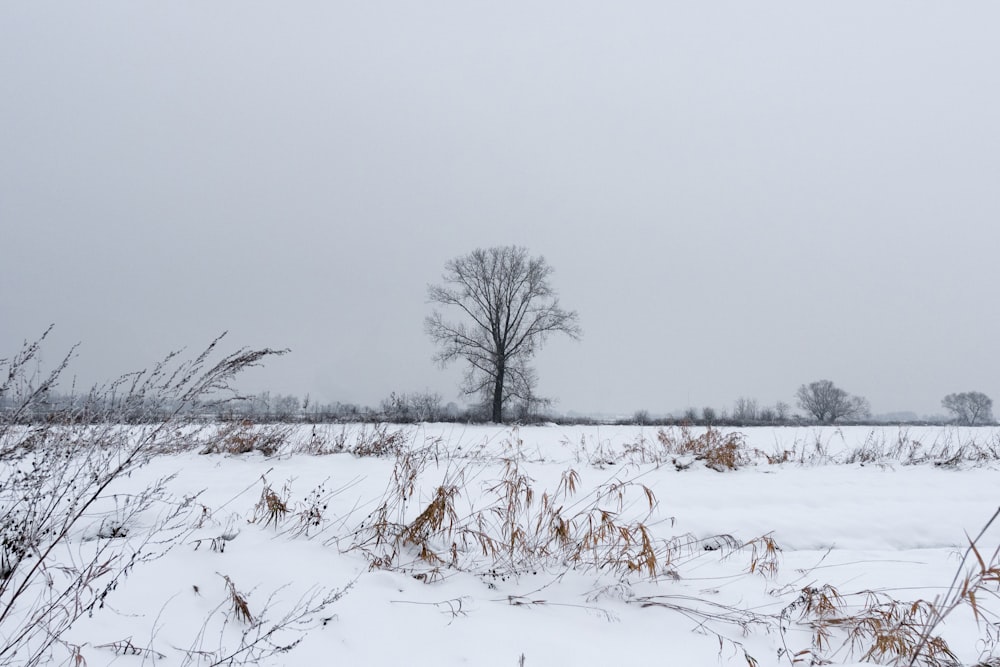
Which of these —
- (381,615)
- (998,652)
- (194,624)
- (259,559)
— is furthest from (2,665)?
(998,652)

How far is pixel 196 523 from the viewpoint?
3.04 m

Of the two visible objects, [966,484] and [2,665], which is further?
[966,484]

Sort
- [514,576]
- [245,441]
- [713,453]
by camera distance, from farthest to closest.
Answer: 1. [713,453]
2. [245,441]
3. [514,576]

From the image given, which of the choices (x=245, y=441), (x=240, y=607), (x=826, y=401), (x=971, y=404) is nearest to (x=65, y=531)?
(x=240, y=607)

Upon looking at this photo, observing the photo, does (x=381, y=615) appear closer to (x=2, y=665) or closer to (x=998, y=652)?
(x=2, y=665)

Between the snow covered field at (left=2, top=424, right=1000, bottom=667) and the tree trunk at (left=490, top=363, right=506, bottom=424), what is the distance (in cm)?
1597

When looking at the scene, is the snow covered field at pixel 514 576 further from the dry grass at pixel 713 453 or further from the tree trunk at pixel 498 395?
the tree trunk at pixel 498 395

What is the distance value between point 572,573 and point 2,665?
2650mm

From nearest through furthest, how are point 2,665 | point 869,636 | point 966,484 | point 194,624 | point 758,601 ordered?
point 2,665
point 194,624
point 869,636
point 758,601
point 966,484

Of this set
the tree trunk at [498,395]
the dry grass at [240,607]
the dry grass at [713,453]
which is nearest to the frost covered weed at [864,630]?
the dry grass at [240,607]

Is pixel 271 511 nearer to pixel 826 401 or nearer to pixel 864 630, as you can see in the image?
pixel 864 630

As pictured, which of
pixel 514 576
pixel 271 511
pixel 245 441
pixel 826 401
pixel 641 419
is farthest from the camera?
pixel 826 401

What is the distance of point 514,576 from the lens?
2910 mm

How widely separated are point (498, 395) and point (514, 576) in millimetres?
18548
